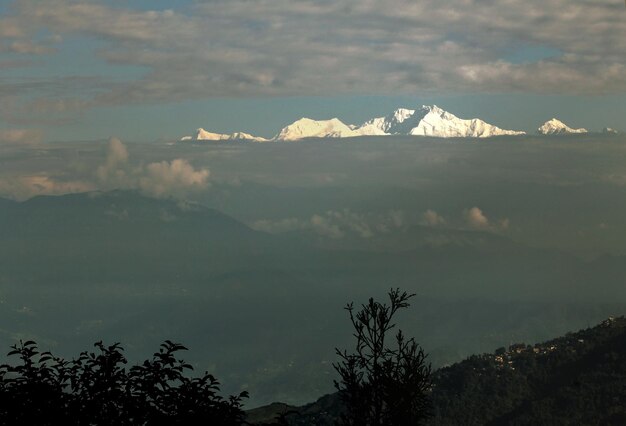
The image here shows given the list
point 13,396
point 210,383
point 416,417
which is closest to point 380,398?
point 416,417

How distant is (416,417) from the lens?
53219 millimetres

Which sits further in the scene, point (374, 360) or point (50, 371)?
point (374, 360)

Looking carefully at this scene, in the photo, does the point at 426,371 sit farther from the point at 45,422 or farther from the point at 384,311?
the point at 45,422

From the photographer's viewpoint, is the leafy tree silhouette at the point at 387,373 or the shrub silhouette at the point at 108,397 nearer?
the shrub silhouette at the point at 108,397

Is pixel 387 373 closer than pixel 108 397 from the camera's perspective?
No

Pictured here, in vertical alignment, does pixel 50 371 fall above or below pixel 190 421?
above

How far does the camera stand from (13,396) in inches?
1088

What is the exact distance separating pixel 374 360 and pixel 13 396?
28297mm

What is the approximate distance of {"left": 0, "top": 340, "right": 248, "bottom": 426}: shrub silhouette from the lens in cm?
2759

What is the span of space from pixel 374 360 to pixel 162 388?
24.9m

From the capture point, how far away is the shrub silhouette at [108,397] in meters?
27.6

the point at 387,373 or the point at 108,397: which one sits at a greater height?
the point at 387,373

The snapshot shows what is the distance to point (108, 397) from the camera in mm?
28359

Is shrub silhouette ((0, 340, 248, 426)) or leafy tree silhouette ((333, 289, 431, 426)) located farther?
leafy tree silhouette ((333, 289, 431, 426))
